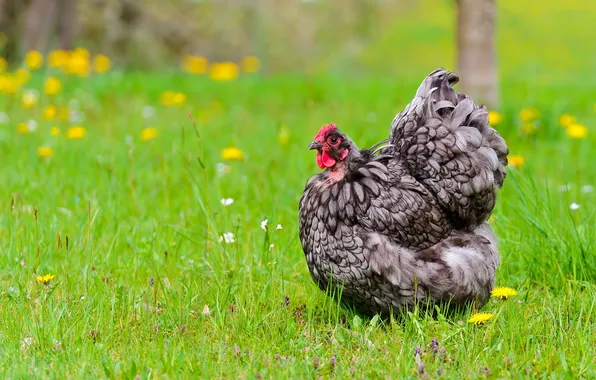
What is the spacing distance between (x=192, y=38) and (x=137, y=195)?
11.1 meters

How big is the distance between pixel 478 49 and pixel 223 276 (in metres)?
4.25

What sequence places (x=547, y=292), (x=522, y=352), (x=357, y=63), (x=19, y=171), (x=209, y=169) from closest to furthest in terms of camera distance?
(x=522, y=352) → (x=547, y=292) → (x=19, y=171) → (x=209, y=169) → (x=357, y=63)

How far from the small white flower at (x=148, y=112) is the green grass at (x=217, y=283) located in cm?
135

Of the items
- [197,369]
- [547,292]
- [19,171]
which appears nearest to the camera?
[197,369]

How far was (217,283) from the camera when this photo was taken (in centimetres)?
352

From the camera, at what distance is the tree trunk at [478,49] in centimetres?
681

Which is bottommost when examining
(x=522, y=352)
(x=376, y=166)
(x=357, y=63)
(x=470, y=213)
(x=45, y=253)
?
(x=522, y=352)

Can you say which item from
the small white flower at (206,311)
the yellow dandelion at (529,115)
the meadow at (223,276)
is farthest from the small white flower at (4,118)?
the yellow dandelion at (529,115)

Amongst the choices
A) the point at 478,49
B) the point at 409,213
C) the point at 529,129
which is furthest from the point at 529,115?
the point at 409,213

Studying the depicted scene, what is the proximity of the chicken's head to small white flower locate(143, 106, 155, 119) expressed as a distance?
459 cm

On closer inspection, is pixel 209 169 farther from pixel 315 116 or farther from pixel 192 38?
pixel 192 38

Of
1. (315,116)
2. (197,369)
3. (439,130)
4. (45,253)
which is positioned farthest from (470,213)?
(315,116)

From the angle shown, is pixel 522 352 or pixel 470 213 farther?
pixel 470 213

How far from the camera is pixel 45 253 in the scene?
3783 mm
